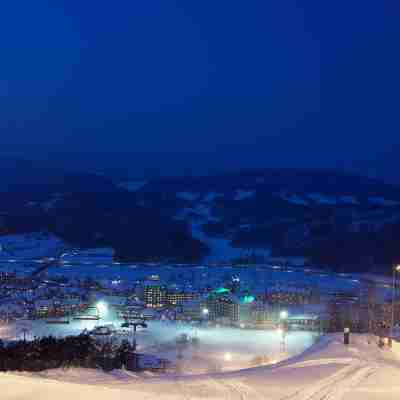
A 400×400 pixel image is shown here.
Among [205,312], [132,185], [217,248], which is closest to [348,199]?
[217,248]

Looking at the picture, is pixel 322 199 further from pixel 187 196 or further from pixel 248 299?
pixel 248 299

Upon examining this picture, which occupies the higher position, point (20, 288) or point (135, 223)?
point (135, 223)

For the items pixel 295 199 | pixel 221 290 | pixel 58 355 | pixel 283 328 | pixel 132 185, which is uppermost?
pixel 132 185

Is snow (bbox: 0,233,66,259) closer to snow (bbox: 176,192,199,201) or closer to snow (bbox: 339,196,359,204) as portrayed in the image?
snow (bbox: 176,192,199,201)

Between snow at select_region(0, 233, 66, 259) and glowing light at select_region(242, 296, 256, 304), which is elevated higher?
snow at select_region(0, 233, 66, 259)

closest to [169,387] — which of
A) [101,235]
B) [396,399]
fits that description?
[396,399]

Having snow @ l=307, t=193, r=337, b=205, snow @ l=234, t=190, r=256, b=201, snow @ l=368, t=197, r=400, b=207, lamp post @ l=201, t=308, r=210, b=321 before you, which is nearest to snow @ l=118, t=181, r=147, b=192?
snow @ l=234, t=190, r=256, b=201

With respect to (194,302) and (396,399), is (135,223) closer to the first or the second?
(194,302)
